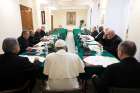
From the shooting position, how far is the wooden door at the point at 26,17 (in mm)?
6378

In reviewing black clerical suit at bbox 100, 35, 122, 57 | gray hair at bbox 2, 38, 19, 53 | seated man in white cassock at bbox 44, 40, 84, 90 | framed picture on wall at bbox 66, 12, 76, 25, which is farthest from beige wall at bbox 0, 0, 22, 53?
framed picture on wall at bbox 66, 12, 76, 25

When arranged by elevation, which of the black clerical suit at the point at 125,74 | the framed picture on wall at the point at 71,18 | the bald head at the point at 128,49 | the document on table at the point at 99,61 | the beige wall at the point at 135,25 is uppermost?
the framed picture on wall at the point at 71,18

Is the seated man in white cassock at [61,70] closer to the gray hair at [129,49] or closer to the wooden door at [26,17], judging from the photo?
the gray hair at [129,49]

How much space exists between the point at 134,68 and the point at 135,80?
0.40 feet

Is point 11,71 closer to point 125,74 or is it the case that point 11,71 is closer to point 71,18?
point 125,74

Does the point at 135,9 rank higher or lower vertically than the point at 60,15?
lower

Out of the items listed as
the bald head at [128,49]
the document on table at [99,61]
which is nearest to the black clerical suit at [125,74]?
the bald head at [128,49]

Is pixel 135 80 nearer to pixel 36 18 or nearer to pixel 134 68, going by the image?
pixel 134 68

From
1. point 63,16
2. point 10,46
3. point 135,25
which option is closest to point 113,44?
point 135,25

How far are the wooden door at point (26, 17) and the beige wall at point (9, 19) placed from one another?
5.02 feet

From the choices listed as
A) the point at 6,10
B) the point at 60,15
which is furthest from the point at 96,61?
the point at 60,15

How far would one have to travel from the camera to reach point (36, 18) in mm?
7562

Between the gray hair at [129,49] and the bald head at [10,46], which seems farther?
the bald head at [10,46]

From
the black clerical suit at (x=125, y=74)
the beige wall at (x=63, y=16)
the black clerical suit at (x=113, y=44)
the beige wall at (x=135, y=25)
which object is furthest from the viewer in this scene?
the beige wall at (x=63, y=16)
